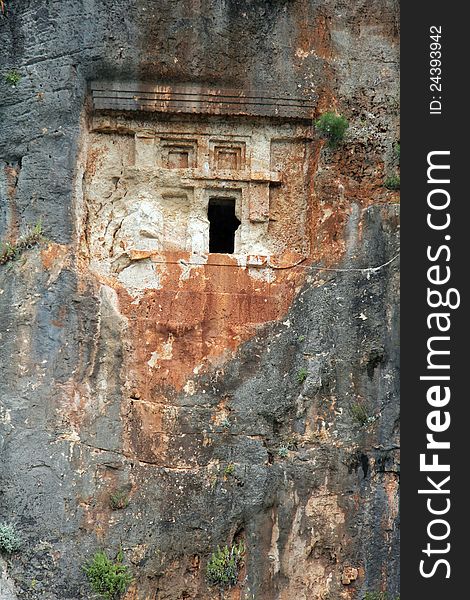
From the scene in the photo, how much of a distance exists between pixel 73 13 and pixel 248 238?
331 cm

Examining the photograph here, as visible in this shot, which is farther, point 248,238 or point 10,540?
point 248,238

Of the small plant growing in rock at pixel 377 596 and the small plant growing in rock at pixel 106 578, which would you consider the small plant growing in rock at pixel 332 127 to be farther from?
the small plant growing in rock at pixel 106 578

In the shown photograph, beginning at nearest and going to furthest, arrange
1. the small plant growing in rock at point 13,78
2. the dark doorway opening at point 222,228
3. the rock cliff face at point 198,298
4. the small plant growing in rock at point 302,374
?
the rock cliff face at point 198,298
the small plant growing in rock at point 302,374
the small plant growing in rock at point 13,78
the dark doorway opening at point 222,228

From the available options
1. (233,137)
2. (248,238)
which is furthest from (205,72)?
(248,238)

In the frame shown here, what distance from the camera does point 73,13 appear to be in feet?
51.7

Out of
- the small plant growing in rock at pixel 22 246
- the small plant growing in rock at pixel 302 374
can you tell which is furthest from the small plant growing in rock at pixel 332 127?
the small plant growing in rock at pixel 22 246

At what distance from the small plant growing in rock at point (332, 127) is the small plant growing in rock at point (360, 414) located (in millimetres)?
3126

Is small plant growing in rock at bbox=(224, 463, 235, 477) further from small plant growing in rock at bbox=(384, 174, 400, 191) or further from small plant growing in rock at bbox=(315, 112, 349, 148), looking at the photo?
small plant growing in rock at bbox=(315, 112, 349, 148)

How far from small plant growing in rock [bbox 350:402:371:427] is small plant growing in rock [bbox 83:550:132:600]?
305 cm

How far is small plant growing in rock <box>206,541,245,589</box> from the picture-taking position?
14719 mm

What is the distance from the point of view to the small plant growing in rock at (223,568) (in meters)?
14.7

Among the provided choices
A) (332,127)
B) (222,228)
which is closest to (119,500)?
(222,228)

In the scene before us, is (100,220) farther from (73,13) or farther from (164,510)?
(164,510)

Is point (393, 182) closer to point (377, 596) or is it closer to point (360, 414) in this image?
point (360, 414)
